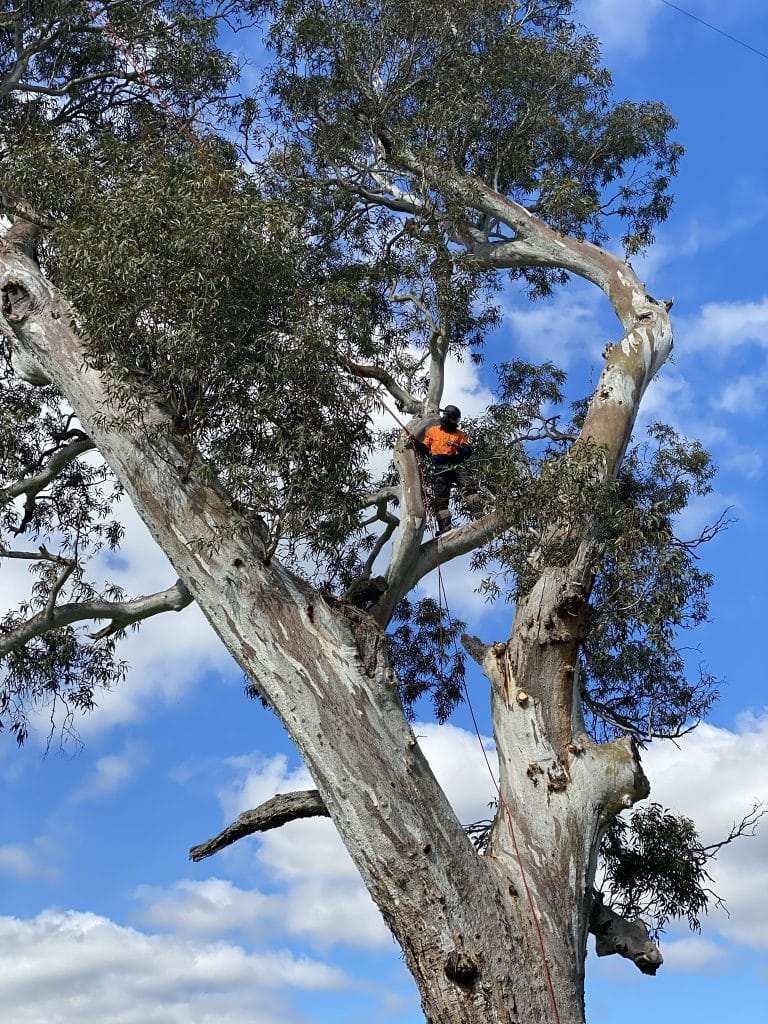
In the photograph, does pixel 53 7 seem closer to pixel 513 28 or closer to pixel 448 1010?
pixel 513 28

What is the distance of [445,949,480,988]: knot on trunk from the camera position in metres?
6.35

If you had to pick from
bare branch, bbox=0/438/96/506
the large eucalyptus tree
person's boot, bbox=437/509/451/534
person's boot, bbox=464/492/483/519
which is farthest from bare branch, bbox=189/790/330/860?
bare branch, bbox=0/438/96/506

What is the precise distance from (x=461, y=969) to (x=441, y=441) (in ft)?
13.2

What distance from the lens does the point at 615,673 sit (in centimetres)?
992

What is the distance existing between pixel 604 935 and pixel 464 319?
230 inches

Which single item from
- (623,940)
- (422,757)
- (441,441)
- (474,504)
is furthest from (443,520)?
(623,940)

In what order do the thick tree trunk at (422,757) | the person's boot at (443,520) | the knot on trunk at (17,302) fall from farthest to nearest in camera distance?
the person's boot at (443,520) < the knot on trunk at (17,302) < the thick tree trunk at (422,757)

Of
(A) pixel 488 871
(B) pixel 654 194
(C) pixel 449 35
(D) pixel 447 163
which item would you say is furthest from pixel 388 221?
(A) pixel 488 871

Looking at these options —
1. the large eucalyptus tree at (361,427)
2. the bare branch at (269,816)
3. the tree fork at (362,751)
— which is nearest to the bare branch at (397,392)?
the large eucalyptus tree at (361,427)

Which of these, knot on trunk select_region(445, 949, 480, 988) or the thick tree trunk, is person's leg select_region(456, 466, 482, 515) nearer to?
the thick tree trunk

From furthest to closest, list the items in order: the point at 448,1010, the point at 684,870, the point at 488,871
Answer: the point at 684,870, the point at 488,871, the point at 448,1010

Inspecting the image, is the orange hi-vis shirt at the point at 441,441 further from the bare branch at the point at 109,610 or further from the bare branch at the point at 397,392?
the bare branch at the point at 109,610

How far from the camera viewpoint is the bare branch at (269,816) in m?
7.38

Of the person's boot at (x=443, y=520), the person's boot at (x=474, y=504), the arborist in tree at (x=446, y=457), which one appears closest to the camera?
the person's boot at (x=443, y=520)
